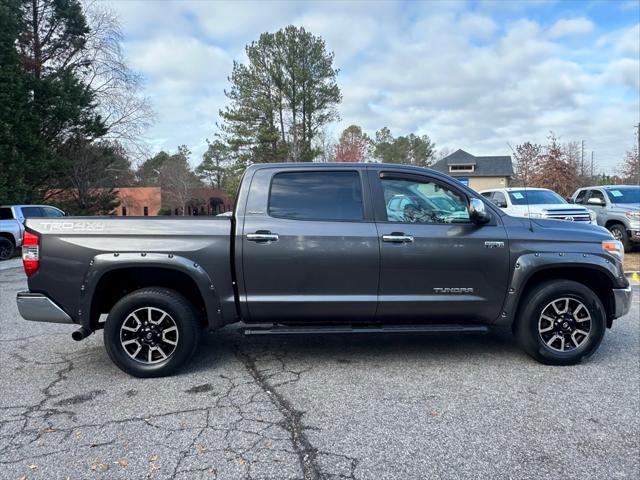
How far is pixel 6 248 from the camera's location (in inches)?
521

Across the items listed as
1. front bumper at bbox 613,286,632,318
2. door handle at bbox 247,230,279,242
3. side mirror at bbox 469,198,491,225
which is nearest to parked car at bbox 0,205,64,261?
door handle at bbox 247,230,279,242

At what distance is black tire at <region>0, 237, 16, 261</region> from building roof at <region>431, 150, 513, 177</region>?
141 ft

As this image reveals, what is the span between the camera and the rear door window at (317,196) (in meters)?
4.18

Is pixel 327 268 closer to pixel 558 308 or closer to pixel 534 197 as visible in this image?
pixel 558 308

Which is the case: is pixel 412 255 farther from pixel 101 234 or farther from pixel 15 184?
pixel 15 184

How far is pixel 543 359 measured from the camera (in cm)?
427

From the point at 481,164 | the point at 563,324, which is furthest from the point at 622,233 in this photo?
the point at 481,164

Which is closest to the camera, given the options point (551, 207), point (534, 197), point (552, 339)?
point (552, 339)

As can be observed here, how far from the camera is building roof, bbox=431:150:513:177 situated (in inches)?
1940

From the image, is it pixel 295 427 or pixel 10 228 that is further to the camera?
pixel 10 228

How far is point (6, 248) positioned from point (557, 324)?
14.7m

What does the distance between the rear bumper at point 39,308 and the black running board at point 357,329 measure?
1.66 m

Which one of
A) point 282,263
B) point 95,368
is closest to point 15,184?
point 95,368

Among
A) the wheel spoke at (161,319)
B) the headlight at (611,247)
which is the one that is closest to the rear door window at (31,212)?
the wheel spoke at (161,319)
